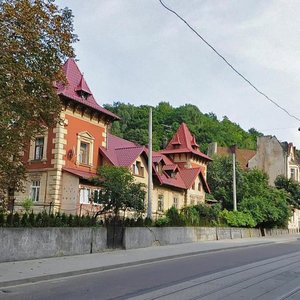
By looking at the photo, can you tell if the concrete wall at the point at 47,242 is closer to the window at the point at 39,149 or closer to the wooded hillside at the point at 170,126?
the window at the point at 39,149

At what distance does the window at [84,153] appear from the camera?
111 feet

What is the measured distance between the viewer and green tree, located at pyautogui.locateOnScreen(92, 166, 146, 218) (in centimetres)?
2275

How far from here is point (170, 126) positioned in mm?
56594

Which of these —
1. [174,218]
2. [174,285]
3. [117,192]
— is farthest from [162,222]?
[174,285]

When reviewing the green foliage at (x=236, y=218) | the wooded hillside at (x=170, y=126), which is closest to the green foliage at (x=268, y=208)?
the green foliage at (x=236, y=218)

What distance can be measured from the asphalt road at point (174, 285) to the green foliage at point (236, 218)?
2415 centimetres

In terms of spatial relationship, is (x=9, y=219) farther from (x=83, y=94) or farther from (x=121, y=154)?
(x=121, y=154)

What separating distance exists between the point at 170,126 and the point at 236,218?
19.4 meters

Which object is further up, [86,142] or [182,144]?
[182,144]

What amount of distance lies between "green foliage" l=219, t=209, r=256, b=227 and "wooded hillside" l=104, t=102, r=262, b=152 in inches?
686

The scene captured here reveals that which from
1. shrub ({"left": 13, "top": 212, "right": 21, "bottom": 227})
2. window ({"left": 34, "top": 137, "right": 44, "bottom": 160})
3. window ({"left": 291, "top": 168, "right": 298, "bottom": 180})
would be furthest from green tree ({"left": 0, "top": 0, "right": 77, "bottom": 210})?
window ({"left": 291, "top": 168, "right": 298, "bottom": 180})

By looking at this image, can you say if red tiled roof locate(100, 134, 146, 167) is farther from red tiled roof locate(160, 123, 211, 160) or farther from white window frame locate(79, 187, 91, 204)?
red tiled roof locate(160, 123, 211, 160)

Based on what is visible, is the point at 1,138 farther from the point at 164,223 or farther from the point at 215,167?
the point at 215,167

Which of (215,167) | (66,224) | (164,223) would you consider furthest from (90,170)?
(215,167)
